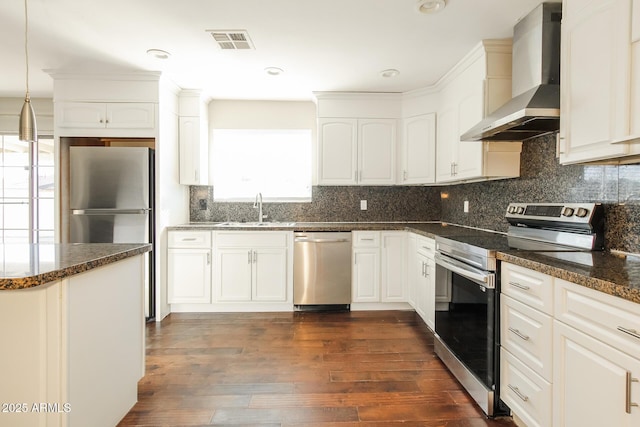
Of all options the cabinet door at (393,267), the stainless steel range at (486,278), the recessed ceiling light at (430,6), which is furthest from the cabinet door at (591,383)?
the cabinet door at (393,267)

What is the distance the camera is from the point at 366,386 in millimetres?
2080

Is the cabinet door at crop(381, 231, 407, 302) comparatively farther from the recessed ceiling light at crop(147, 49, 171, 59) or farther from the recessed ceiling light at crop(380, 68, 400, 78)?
the recessed ceiling light at crop(147, 49, 171, 59)

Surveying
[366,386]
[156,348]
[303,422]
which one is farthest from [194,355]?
[366,386]

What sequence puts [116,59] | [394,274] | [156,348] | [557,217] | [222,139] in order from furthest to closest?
[222,139] → [394,274] → [116,59] → [156,348] → [557,217]

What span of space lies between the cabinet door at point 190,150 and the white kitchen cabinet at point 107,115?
48 centimetres

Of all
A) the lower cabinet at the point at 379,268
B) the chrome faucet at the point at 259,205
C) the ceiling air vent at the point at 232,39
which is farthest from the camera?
the chrome faucet at the point at 259,205

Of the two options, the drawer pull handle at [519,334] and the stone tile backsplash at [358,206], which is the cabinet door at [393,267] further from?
the drawer pull handle at [519,334]

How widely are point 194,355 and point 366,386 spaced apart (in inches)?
52.2

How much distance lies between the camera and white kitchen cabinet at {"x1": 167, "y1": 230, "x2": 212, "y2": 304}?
340cm

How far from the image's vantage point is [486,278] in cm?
179

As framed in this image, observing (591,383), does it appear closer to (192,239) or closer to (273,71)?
(273,71)

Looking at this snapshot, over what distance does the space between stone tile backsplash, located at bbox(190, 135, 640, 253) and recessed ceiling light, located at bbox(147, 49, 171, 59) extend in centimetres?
158

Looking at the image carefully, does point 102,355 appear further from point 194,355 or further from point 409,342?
point 409,342

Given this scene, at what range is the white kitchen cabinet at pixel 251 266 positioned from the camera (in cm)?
343
